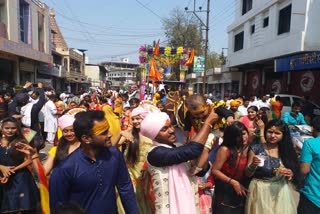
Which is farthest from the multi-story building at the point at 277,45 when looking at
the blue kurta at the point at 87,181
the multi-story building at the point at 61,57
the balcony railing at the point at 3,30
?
the multi-story building at the point at 61,57

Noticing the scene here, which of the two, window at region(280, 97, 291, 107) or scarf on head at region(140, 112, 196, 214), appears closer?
scarf on head at region(140, 112, 196, 214)

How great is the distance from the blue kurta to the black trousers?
1.87 m

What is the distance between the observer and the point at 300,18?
1452cm

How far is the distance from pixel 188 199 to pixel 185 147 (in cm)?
42

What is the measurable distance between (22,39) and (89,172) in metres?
20.4

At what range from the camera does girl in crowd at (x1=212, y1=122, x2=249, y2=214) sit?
3.02m

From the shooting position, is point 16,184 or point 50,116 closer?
point 16,184

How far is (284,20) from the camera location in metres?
17.0

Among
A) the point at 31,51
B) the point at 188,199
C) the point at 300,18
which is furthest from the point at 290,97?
the point at 31,51

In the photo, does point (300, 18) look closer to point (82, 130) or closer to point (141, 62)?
point (141, 62)

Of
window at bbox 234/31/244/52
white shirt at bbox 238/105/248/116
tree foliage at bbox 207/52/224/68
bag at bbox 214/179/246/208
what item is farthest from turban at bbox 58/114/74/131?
tree foliage at bbox 207/52/224/68

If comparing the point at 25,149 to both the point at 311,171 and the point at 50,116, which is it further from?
the point at 50,116

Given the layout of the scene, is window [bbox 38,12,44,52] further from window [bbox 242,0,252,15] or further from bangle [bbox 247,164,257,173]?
bangle [bbox 247,164,257,173]

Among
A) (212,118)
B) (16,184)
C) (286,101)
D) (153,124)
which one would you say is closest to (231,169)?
(212,118)
